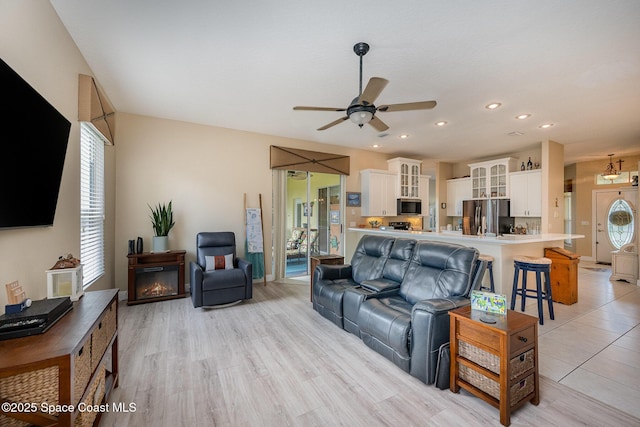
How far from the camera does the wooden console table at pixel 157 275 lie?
12.8 ft

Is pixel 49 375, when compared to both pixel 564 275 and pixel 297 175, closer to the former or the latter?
pixel 297 175

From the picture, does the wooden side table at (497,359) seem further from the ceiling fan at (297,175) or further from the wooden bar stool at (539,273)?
the ceiling fan at (297,175)

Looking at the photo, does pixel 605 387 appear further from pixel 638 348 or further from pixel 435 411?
pixel 435 411

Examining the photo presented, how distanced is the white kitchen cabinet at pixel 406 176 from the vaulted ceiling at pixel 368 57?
7.11ft

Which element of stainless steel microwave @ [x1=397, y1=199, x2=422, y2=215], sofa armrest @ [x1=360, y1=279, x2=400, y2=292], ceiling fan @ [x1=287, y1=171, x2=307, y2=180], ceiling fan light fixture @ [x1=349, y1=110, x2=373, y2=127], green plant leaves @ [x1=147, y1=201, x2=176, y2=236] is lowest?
sofa armrest @ [x1=360, y1=279, x2=400, y2=292]

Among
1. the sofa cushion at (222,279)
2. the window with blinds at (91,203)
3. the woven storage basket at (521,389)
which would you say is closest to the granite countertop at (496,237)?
the woven storage basket at (521,389)

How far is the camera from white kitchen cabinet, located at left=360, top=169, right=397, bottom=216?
20.8 ft

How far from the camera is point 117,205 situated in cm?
418

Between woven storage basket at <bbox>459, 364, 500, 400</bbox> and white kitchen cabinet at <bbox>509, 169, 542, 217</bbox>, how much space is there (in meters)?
5.15

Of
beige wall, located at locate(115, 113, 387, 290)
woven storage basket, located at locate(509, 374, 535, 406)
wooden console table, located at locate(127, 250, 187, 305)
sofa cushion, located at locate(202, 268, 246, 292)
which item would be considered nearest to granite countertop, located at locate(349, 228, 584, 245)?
woven storage basket, located at locate(509, 374, 535, 406)

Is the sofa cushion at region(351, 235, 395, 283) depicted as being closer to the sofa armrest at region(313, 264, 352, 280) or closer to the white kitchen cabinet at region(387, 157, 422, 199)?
the sofa armrest at region(313, 264, 352, 280)

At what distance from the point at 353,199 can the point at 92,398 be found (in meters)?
5.43

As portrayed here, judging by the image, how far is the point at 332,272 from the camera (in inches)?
144

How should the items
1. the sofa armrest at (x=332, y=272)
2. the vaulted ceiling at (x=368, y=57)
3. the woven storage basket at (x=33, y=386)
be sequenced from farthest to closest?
the sofa armrest at (x=332, y=272) < the vaulted ceiling at (x=368, y=57) < the woven storage basket at (x=33, y=386)
